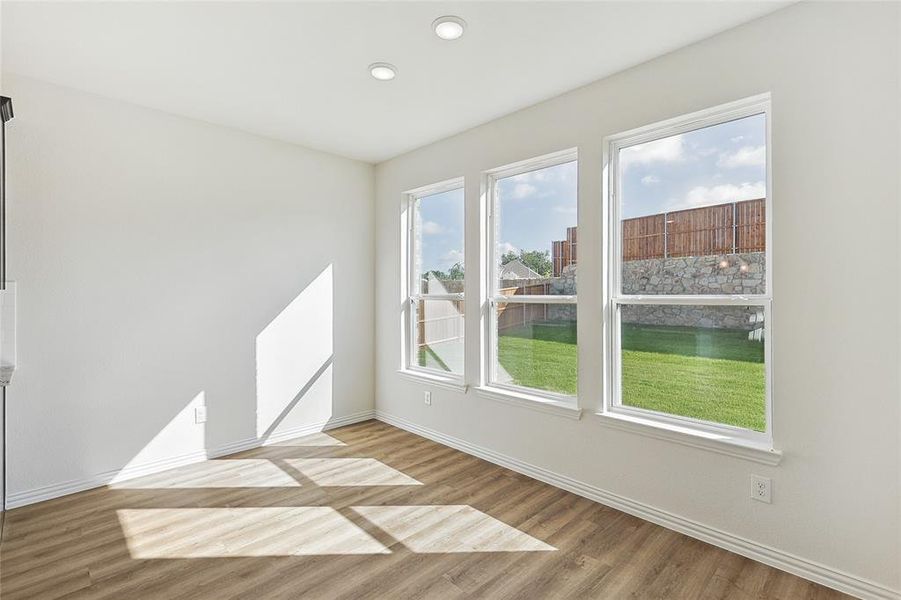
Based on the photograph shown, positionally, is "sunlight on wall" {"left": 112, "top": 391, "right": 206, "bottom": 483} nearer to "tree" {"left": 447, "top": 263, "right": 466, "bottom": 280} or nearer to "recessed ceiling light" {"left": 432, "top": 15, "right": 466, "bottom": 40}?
"tree" {"left": 447, "top": 263, "right": 466, "bottom": 280}

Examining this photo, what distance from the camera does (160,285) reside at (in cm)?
337

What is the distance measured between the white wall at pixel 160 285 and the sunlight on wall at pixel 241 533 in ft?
2.53

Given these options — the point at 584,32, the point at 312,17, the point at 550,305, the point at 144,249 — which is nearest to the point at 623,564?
the point at 550,305

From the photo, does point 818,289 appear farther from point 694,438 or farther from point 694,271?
point 694,438

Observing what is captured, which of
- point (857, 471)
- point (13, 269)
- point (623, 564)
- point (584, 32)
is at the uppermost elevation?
point (584, 32)

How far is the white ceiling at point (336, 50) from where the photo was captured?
7.22ft

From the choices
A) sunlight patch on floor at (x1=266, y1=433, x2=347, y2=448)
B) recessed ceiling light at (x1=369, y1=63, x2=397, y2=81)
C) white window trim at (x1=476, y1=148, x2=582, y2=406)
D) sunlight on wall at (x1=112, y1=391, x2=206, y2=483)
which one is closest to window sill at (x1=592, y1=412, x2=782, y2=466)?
white window trim at (x1=476, y1=148, x2=582, y2=406)

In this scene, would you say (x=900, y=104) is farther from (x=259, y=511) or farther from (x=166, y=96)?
(x=166, y=96)

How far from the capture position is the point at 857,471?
2.00 meters

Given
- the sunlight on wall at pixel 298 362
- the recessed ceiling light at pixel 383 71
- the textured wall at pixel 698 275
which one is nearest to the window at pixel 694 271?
the textured wall at pixel 698 275

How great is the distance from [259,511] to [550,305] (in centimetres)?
238

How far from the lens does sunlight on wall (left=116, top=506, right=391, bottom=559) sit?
7.78ft

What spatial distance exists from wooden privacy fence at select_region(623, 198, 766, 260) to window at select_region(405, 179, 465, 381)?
1610 millimetres

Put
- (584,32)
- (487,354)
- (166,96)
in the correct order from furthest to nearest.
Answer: (487,354), (166,96), (584,32)
